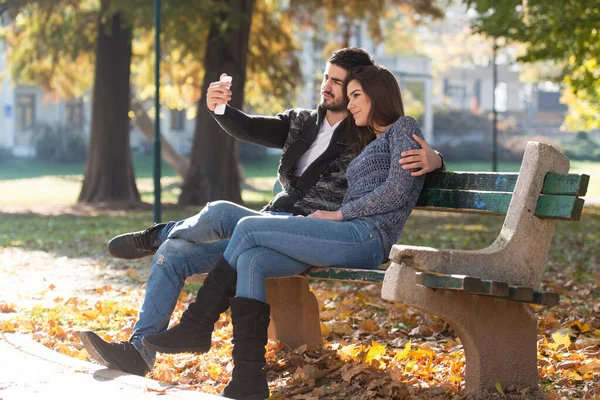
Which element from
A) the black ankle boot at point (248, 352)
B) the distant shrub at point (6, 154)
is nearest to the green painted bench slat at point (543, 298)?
the black ankle boot at point (248, 352)

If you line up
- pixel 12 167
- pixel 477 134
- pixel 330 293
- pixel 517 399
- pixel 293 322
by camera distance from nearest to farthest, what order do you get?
pixel 517 399, pixel 293 322, pixel 330 293, pixel 12 167, pixel 477 134

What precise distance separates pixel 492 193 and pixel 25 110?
53860mm

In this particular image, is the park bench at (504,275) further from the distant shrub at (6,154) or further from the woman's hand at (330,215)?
the distant shrub at (6,154)

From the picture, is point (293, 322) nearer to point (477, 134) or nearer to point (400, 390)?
point (400, 390)

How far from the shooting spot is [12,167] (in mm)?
47656

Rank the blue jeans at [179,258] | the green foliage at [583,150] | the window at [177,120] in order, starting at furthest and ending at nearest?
the green foliage at [583,150]
the window at [177,120]
the blue jeans at [179,258]

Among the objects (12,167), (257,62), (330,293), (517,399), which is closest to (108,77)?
(257,62)

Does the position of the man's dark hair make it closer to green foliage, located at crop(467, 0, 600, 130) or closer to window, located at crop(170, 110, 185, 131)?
green foliage, located at crop(467, 0, 600, 130)

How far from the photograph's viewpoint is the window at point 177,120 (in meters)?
59.5

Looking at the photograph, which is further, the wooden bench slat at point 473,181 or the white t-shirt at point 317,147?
the white t-shirt at point 317,147

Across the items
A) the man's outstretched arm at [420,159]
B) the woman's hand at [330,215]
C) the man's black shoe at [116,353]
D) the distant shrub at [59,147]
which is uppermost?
the man's outstretched arm at [420,159]

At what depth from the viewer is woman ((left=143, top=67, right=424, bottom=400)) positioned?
4801 mm

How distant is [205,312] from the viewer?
4.97 metres

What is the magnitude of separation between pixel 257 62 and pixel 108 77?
3604 millimetres
